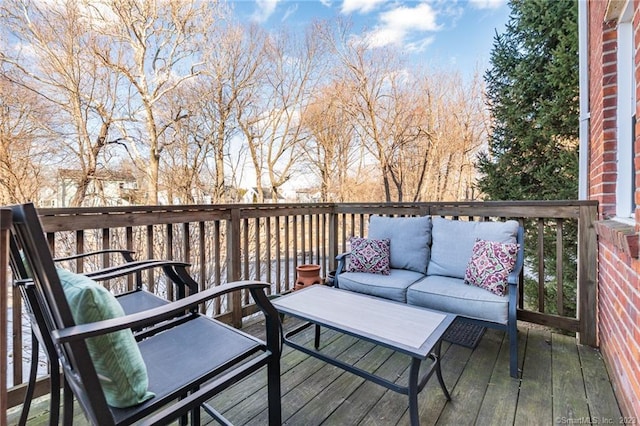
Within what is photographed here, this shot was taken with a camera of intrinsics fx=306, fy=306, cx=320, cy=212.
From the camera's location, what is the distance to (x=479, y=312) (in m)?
2.08

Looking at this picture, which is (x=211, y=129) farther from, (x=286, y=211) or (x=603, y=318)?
(x=603, y=318)

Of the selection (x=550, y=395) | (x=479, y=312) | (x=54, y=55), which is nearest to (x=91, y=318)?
(x=479, y=312)

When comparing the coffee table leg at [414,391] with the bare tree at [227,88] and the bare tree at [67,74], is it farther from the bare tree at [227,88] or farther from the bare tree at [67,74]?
the bare tree at [227,88]

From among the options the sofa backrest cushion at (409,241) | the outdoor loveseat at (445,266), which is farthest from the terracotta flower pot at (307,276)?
the sofa backrest cushion at (409,241)

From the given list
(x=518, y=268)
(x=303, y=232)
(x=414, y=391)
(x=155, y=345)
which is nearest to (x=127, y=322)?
(x=155, y=345)

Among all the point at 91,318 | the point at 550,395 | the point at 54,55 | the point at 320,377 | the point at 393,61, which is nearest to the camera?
the point at 91,318

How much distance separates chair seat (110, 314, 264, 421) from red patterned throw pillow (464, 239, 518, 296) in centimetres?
172

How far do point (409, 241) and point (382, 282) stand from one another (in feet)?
1.83

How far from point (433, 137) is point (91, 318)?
8315 millimetres

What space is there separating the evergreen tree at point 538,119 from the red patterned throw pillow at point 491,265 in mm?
1916

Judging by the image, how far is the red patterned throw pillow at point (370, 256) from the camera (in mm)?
2770

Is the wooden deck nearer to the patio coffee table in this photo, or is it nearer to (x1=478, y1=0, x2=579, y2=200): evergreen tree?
the patio coffee table

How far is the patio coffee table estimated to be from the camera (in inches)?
55.8

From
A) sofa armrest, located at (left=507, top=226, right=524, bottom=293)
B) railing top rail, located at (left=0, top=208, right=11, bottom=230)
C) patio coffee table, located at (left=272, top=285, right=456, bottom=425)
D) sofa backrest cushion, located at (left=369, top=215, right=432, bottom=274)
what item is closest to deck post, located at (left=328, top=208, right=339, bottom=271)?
sofa backrest cushion, located at (left=369, top=215, right=432, bottom=274)
